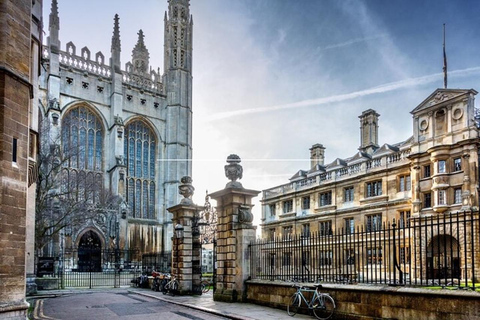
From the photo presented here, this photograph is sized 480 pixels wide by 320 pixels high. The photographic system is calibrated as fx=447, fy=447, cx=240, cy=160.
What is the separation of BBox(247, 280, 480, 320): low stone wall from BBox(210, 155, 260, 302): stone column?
2523 mm

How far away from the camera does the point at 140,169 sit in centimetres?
4794

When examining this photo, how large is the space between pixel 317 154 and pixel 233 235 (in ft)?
92.1

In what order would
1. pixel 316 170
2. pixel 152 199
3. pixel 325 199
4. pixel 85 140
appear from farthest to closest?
pixel 152 199
pixel 85 140
pixel 316 170
pixel 325 199

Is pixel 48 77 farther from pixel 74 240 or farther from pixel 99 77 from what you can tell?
pixel 74 240

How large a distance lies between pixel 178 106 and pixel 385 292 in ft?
141

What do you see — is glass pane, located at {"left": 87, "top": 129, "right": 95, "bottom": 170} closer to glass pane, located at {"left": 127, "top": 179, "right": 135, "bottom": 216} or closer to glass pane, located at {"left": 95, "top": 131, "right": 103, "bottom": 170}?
glass pane, located at {"left": 95, "top": 131, "right": 103, "bottom": 170}

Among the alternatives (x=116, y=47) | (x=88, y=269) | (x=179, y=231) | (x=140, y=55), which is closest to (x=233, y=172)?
(x=179, y=231)

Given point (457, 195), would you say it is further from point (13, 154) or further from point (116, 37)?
point (116, 37)

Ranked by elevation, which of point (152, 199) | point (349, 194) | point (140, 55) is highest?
point (140, 55)

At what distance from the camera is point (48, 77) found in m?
41.0

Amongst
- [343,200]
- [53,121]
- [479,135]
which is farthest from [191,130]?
[479,135]

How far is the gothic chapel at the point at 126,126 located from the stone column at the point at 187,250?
22966 millimetres

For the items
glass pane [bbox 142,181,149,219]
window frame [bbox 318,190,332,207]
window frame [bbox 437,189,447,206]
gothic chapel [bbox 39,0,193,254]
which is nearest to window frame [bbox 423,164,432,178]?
window frame [bbox 437,189,447,206]

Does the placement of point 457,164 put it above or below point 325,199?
above
